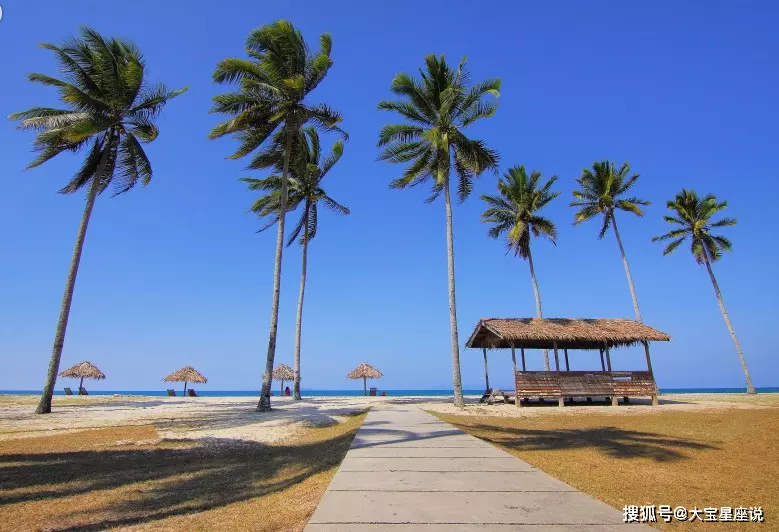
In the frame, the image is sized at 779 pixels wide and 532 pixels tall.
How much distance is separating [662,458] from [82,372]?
47.4m

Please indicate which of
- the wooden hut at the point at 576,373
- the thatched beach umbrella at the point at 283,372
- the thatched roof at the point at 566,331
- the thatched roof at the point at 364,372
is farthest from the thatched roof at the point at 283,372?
the wooden hut at the point at 576,373

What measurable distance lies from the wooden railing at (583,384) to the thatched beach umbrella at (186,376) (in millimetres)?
30858

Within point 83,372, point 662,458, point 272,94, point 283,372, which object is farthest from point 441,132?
point 83,372

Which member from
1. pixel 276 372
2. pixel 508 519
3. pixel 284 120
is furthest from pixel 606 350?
pixel 276 372

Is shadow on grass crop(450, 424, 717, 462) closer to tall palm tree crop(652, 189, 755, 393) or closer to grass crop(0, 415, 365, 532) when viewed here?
grass crop(0, 415, 365, 532)

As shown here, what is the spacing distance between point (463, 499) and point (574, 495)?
121 cm

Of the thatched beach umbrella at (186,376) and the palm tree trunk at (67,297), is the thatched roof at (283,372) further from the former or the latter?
the palm tree trunk at (67,297)

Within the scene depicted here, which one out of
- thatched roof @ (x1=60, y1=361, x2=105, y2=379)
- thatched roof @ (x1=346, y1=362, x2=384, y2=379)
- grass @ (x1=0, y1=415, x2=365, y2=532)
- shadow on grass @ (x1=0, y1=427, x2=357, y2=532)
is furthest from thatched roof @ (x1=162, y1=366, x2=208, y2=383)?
shadow on grass @ (x1=0, y1=427, x2=357, y2=532)

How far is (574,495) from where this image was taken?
4.36 metres

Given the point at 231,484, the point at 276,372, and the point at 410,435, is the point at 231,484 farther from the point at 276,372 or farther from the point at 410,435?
the point at 276,372

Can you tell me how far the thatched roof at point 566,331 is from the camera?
22.0 metres

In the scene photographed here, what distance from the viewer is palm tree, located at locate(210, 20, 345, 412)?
60.9 ft

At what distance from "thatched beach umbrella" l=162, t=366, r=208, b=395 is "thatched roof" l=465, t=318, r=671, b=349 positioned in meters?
27.9

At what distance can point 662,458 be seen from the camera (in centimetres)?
836
